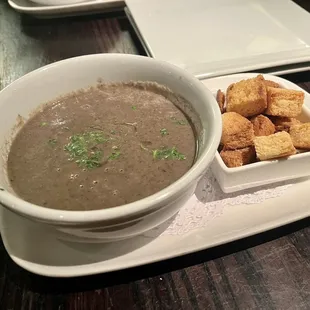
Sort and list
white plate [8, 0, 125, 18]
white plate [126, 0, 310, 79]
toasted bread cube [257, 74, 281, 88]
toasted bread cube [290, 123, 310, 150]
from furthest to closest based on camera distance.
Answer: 1. white plate [8, 0, 125, 18]
2. white plate [126, 0, 310, 79]
3. toasted bread cube [257, 74, 281, 88]
4. toasted bread cube [290, 123, 310, 150]

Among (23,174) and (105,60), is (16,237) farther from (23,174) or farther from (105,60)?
(105,60)

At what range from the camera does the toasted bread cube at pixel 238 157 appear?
49.5 inches

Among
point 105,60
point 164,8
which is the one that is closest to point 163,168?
point 105,60

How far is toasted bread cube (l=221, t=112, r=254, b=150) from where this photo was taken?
1285 millimetres

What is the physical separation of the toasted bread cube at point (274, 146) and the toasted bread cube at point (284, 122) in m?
0.15

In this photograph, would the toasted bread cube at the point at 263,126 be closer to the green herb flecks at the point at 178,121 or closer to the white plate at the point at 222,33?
the green herb flecks at the point at 178,121

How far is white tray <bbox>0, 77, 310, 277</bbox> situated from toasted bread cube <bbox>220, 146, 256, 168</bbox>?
9cm

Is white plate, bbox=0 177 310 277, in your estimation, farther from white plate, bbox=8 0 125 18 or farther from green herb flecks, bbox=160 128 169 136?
white plate, bbox=8 0 125 18

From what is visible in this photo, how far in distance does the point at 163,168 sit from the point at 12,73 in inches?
48.8

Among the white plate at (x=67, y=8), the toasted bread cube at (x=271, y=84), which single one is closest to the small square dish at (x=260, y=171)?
the toasted bread cube at (x=271, y=84)

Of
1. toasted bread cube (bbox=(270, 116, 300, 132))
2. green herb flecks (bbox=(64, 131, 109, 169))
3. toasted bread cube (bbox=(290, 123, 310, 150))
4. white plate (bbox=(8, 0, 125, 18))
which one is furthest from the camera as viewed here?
white plate (bbox=(8, 0, 125, 18))

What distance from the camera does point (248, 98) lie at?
135cm

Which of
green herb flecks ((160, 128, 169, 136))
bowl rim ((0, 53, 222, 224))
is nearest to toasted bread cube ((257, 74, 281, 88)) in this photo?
green herb flecks ((160, 128, 169, 136))

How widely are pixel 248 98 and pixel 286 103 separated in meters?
0.13
